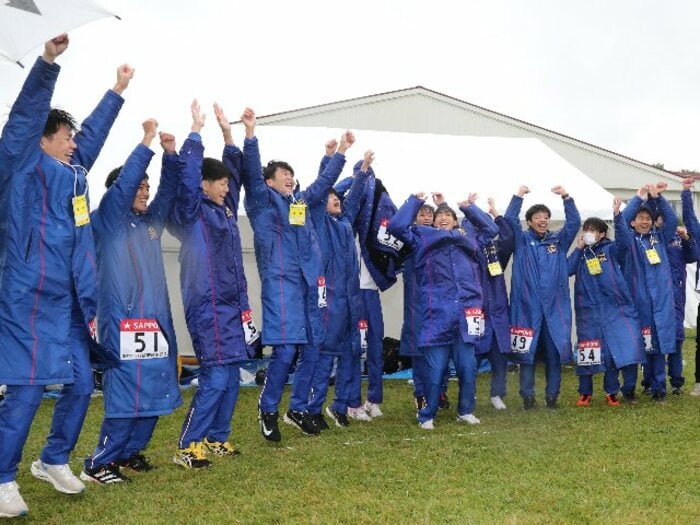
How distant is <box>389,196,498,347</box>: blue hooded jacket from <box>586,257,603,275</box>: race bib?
49.7 inches

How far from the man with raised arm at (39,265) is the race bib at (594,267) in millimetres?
4645

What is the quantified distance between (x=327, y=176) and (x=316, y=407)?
5.75ft

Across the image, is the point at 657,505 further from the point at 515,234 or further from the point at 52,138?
the point at 515,234

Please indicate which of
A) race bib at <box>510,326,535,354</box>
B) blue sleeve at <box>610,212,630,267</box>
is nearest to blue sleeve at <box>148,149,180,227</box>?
race bib at <box>510,326,535,354</box>

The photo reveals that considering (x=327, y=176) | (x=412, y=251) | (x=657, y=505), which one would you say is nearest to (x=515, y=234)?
(x=412, y=251)

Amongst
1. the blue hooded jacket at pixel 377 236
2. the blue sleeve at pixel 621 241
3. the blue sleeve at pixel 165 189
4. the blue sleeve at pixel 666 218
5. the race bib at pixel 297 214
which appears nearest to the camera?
the blue sleeve at pixel 165 189

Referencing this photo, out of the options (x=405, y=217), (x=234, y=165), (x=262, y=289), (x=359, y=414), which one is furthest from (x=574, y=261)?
(x=234, y=165)

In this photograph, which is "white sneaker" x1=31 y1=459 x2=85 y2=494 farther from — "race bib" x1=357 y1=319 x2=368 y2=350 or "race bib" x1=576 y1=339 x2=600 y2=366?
"race bib" x1=576 y1=339 x2=600 y2=366

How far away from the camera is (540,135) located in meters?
18.5

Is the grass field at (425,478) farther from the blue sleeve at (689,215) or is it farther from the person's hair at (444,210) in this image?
the blue sleeve at (689,215)

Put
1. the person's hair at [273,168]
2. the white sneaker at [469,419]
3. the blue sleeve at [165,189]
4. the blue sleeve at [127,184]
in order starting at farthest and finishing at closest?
the white sneaker at [469,419] < the person's hair at [273,168] < the blue sleeve at [165,189] < the blue sleeve at [127,184]

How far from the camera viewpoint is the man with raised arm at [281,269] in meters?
5.50

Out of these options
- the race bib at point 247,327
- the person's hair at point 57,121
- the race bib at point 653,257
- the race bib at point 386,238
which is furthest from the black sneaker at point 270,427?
the race bib at point 653,257

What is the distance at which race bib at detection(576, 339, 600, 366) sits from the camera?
7168 millimetres
